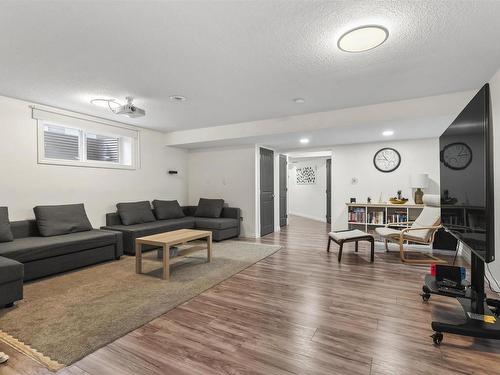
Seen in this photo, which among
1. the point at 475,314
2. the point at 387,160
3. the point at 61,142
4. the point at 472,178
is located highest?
the point at 61,142

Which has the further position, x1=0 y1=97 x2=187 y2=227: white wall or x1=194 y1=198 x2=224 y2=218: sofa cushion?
x1=194 y1=198 x2=224 y2=218: sofa cushion

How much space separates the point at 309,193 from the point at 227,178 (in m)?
4.43

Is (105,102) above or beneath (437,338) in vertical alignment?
above

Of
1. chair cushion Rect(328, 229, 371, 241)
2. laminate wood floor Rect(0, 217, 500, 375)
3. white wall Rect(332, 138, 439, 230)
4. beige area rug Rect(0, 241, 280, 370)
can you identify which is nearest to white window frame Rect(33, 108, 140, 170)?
beige area rug Rect(0, 241, 280, 370)

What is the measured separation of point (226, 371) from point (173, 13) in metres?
2.45

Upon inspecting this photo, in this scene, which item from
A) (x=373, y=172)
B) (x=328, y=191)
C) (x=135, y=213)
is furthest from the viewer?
(x=328, y=191)

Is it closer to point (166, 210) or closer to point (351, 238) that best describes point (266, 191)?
point (166, 210)

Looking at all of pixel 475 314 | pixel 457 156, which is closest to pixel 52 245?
pixel 475 314

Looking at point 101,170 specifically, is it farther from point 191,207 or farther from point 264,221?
point 264,221

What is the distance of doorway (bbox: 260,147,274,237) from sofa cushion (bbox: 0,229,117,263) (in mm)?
3289

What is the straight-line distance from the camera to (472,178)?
6.17ft

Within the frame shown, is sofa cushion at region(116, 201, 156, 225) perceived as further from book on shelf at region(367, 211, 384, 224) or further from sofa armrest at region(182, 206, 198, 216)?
book on shelf at region(367, 211, 384, 224)

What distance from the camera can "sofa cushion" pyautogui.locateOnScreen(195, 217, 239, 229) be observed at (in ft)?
17.7

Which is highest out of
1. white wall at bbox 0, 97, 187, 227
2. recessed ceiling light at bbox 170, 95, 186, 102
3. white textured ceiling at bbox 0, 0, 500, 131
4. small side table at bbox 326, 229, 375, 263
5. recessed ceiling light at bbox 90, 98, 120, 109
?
recessed ceiling light at bbox 90, 98, 120, 109
